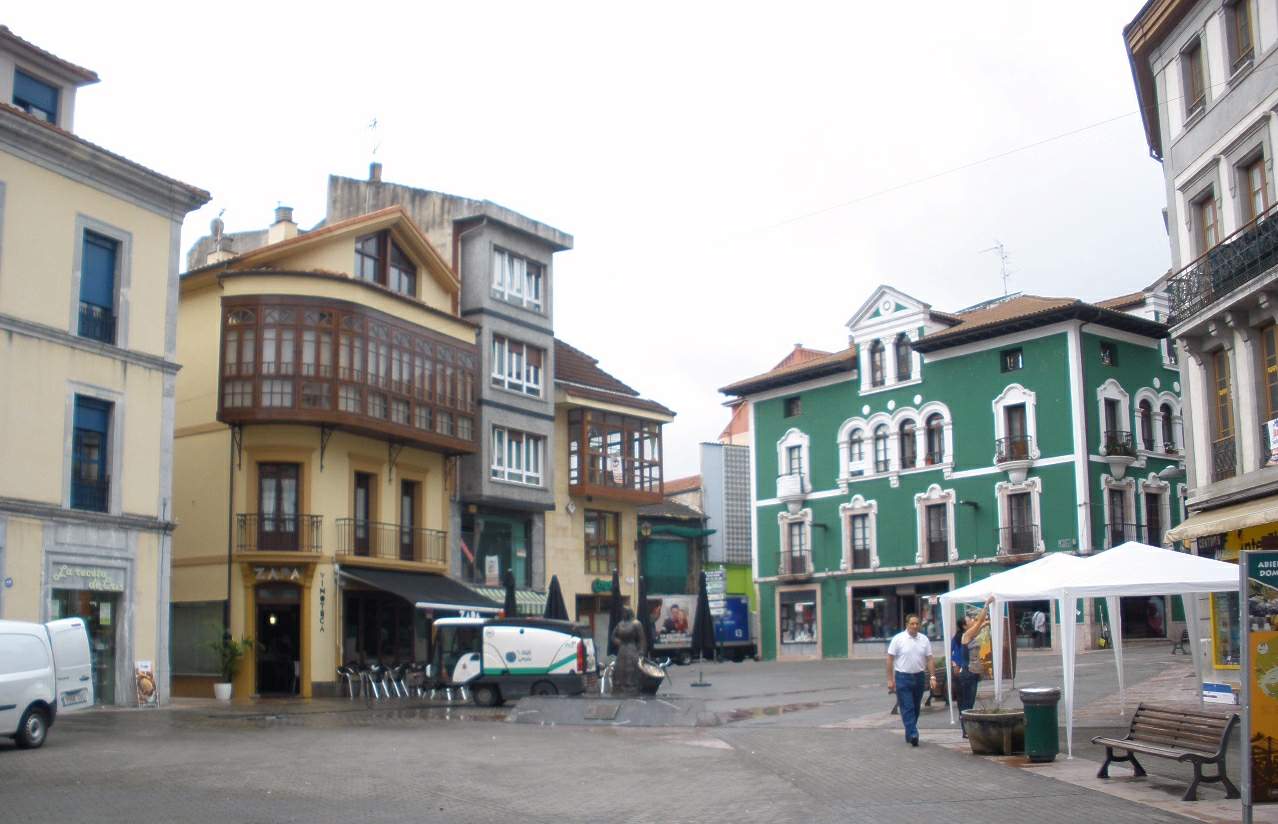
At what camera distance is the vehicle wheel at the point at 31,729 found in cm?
1811

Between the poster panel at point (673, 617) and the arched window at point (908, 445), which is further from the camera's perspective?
the arched window at point (908, 445)

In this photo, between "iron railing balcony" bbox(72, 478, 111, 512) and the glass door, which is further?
the glass door

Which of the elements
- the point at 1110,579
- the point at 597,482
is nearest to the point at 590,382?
the point at 597,482

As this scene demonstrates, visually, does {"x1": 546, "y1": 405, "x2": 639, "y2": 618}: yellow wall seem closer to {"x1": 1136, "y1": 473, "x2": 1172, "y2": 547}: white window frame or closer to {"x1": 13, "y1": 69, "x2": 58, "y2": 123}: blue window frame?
{"x1": 1136, "y1": 473, "x2": 1172, "y2": 547}: white window frame

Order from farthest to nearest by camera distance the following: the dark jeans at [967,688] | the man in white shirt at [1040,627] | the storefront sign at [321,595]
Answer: the man in white shirt at [1040,627] < the storefront sign at [321,595] < the dark jeans at [967,688]

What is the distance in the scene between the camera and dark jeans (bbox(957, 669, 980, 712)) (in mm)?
19641

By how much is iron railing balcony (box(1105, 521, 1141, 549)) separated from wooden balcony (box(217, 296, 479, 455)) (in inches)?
988

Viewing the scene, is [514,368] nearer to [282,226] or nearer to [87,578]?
[282,226]

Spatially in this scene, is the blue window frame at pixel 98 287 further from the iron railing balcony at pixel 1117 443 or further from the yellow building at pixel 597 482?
the iron railing balcony at pixel 1117 443

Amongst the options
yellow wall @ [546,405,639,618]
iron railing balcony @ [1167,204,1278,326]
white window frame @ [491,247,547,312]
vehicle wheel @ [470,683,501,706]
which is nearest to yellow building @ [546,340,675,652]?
yellow wall @ [546,405,639,618]

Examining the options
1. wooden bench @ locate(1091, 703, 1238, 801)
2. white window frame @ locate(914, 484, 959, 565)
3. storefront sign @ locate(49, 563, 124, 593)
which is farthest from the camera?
white window frame @ locate(914, 484, 959, 565)

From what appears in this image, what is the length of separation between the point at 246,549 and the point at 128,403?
7.07 meters

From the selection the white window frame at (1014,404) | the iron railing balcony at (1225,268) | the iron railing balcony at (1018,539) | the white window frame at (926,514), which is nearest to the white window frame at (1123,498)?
the iron railing balcony at (1018,539)

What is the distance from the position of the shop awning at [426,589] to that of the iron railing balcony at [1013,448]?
65.4 feet
